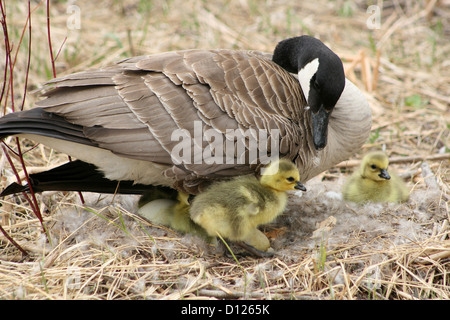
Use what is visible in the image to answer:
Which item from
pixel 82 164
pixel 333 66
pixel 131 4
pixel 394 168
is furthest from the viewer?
pixel 131 4

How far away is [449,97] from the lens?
199 inches

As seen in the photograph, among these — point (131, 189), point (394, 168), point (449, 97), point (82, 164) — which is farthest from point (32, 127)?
point (449, 97)

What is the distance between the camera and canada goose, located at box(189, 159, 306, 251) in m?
2.92

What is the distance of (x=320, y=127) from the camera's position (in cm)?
316

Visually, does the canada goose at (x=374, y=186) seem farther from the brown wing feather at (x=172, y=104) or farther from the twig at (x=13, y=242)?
the twig at (x=13, y=242)

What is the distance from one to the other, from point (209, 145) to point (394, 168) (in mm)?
2041

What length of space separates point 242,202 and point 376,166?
102cm

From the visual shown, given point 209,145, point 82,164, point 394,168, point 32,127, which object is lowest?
point 394,168

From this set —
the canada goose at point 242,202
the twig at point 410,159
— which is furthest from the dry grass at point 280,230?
the canada goose at point 242,202

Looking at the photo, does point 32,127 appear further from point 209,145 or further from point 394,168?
point 394,168

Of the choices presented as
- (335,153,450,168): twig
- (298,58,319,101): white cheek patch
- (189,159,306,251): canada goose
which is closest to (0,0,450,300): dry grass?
(335,153,450,168): twig

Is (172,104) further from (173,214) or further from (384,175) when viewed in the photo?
(384,175)

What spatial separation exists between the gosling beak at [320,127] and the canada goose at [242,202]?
0.27m

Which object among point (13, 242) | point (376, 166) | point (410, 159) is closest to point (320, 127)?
point (376, 166)
